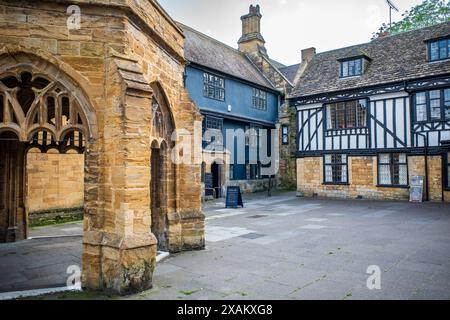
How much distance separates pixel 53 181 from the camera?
13.0 metres

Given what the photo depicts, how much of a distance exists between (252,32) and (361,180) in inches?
659

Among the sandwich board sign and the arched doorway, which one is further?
the sandwich board sign

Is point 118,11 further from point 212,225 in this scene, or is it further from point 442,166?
point 442,166

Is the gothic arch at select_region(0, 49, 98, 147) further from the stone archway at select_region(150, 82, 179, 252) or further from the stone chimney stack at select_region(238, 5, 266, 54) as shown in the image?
the stone chimney stack at select_region(238, 5, 266, 54)

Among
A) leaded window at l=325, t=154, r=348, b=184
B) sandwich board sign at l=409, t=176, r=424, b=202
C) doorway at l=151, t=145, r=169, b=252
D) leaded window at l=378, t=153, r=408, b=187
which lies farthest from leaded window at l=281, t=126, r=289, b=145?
doorway at l=151, t=145, r=169, b=252

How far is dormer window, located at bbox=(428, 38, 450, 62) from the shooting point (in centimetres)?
1758

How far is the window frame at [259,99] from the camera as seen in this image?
82.7 feet

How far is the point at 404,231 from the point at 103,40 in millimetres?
9342

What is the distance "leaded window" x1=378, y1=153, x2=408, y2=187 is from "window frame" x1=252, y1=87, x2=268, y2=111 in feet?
32.6

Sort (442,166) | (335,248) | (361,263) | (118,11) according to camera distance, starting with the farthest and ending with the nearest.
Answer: (442,166) → (335,248) → (361,263) → (118,11)

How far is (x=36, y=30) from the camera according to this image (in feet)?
16.0

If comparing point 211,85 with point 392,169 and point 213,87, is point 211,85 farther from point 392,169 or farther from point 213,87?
point 392,169

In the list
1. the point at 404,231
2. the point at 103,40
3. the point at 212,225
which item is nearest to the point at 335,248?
the point at 404,231

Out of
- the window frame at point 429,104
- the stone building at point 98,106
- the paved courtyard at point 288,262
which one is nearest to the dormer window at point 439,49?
the window frame at point 429,104
